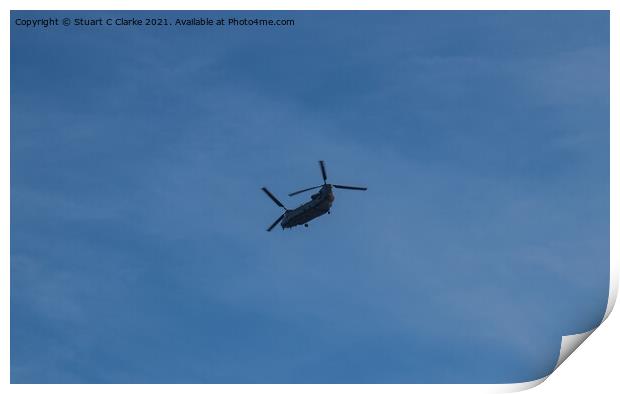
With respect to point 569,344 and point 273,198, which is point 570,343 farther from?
point 273,198

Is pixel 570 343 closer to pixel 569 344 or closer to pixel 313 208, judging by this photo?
pixel 569 344

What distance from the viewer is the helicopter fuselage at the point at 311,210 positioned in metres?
97.1

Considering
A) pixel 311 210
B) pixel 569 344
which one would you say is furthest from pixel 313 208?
pixel 569 344

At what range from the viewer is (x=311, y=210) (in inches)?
3903

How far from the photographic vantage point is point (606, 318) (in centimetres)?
4412

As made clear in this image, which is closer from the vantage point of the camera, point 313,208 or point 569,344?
point 569,344

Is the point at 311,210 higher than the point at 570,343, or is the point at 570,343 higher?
the point at 311,210

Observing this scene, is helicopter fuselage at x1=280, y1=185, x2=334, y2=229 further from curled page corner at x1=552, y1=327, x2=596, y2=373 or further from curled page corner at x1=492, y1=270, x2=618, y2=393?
curled page corner at x1=552, y1=327, x2=596, y2=373

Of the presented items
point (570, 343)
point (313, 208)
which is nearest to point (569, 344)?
point (570, 343)

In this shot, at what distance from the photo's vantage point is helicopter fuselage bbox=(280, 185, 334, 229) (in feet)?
318
